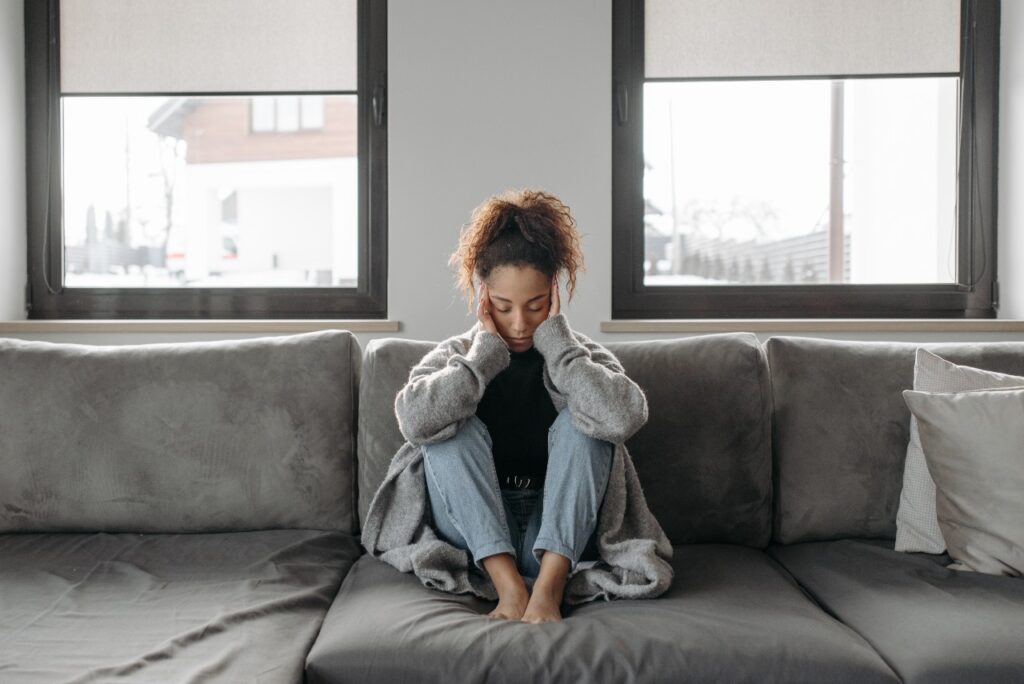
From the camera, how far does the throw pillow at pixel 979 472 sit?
1.58 m

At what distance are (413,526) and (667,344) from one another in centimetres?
69

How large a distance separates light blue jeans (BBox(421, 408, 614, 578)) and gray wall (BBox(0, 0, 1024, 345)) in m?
0.93

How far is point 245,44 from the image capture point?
2.64 meters

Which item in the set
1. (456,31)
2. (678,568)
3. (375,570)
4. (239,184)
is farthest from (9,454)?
(456,31)

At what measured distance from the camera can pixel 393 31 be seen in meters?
2.50

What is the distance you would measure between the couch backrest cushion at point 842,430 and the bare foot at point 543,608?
644 mm

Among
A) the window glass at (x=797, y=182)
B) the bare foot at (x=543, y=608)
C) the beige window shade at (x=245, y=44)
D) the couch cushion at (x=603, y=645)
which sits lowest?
the couch cushion at (x=603, y=645)

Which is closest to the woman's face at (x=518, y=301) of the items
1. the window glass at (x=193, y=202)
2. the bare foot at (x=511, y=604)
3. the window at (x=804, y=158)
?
the bare foot at (x=511, y=604)

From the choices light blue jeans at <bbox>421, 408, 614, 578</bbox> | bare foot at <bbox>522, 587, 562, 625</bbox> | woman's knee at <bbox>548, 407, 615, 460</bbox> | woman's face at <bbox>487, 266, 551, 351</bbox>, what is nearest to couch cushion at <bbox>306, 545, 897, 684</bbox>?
bare foot at <bbox>522, 587, 562, 625</bbox>

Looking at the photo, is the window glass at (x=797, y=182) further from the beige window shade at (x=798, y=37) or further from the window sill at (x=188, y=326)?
the window sill at (x=188, y=326)

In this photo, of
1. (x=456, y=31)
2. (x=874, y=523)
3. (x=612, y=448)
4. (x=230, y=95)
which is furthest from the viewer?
(x=230, y=95)

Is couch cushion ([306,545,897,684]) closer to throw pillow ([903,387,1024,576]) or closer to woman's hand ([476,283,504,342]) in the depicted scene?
throw pillow ([903,387,1024,576])

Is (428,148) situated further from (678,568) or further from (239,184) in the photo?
(678,568)

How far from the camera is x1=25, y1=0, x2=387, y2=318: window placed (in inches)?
104
